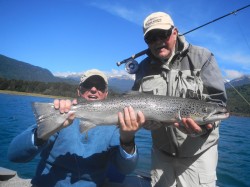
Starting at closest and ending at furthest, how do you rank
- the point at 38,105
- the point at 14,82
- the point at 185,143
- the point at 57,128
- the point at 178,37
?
the point at 57,128 → the point at 38,105 → the point at 185,143 → the point at 178,37 → the point at 14,82

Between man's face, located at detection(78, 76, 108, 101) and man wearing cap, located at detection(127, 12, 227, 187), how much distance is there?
81 centimetres

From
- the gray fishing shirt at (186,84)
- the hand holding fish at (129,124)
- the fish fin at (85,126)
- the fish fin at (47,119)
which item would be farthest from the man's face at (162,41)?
the fish fin at (47,119)

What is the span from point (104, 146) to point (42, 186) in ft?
3.63

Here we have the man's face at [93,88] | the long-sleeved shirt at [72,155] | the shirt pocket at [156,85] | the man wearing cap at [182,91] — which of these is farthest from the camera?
the man's face at [93,88]

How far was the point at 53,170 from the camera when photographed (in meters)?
4.00

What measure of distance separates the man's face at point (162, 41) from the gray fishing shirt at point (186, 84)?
17 centimetres

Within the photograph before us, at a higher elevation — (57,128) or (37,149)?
(57,128)

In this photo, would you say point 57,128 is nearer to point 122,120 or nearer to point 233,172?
point 122,120

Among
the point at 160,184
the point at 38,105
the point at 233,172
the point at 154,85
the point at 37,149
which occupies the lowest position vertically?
the point at 233,172

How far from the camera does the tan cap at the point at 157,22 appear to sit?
172 inches

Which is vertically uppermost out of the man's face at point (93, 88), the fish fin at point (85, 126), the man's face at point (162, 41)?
the man's face at point (162, 41)

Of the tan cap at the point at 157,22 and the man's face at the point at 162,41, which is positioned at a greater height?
the tan cap at the point at 157,22

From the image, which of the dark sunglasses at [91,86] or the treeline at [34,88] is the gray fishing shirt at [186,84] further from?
the treeline at [34,88]

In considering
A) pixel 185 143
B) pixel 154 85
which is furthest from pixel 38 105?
pixel 185 143
